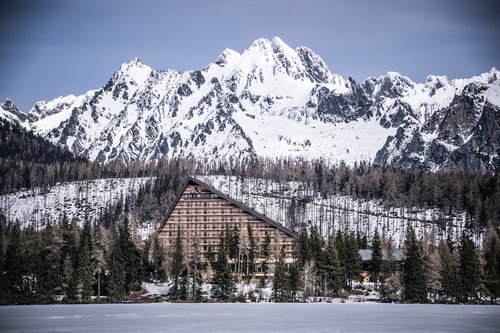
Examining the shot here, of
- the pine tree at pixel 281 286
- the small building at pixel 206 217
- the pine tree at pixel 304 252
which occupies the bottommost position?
the pine tree at pixel 281 286

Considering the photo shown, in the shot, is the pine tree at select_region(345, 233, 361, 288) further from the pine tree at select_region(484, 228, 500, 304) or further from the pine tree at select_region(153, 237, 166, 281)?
the pine tree at select_region(153, 237, 166, 281)

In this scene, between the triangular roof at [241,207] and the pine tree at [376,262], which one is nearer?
the pine tree at [376,262]

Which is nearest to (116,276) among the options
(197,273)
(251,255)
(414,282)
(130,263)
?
(130,263)

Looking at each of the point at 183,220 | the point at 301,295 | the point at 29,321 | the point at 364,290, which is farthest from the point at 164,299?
the point at 183,220

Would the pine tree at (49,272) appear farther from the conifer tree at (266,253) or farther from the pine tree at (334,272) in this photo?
the pine tree at (334,272)

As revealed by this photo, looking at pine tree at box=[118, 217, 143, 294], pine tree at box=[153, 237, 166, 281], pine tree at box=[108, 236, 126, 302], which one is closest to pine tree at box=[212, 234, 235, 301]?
pine tree at box=[118, 217, 143, 294]

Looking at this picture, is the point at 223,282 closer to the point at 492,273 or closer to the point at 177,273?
the point at 177,273

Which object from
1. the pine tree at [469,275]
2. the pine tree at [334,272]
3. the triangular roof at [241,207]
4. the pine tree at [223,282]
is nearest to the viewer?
the pine tree at [469,275]

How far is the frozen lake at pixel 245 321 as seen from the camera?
209 feet

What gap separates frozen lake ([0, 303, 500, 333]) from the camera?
63.6 metres

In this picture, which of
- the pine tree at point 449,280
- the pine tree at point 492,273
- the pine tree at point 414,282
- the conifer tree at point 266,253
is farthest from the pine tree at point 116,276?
the pine tree at point 492,273

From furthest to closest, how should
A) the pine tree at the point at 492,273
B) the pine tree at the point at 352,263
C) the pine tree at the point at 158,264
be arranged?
the pine tree at the point at 158,264, the pine tree at the point at 352,263, the pine tree at the point at 492,273

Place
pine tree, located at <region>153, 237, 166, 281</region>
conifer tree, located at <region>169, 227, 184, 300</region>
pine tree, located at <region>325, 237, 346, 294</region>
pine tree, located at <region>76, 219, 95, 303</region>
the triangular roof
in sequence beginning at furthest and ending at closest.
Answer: the triangular roof, pine tree, located at <region>153, 237, 166, 281</region>, pine tree, located at <region>325, 237, 346, 294</region>, conifer tree, located at <region>169, 227, 184, 300</region>, pine tree, located at <region>76, 219, 95, 303</region>

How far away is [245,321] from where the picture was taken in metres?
71.9
